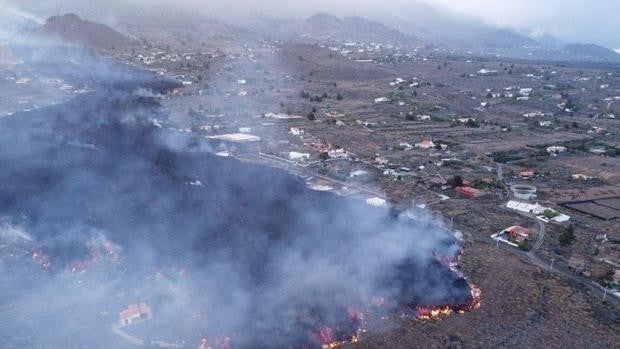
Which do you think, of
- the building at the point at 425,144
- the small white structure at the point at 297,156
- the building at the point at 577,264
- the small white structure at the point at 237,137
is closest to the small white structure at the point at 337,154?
the small white structure at the point at 297,156

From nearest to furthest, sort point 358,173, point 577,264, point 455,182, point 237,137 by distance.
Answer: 1. point 577,264
2. point 455,182
3. point 358,173
4. point 237,137

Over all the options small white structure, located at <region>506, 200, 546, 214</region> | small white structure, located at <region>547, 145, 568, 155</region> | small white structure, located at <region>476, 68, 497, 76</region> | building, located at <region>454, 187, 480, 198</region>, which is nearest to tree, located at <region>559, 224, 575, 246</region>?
small white structure, located at <region>506, 200, 546, 214</region>

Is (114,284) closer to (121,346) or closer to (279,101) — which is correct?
(121,346)

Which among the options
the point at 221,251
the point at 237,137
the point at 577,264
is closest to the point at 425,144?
the point at 237,137

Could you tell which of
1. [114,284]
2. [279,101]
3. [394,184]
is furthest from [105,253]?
[279,101]

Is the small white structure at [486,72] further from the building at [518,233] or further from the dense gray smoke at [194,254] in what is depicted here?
the dense gray smoke at [194,254]

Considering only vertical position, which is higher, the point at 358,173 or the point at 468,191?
the point at 468,191

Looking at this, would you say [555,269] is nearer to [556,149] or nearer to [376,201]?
[376,201]
